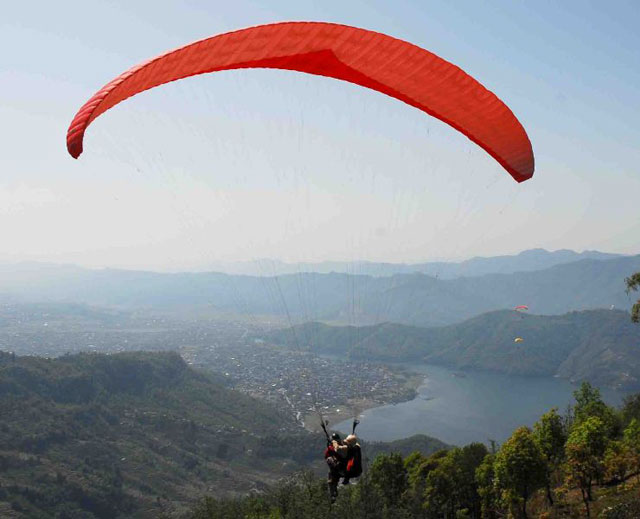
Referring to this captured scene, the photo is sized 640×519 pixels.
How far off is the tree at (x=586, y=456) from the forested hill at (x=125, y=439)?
235 ft

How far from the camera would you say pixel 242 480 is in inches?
3910

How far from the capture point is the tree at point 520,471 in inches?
961

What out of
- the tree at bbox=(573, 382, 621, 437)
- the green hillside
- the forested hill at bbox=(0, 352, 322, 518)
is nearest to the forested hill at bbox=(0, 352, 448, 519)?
the forested hill at bbox=(0, 352, 322, 518)

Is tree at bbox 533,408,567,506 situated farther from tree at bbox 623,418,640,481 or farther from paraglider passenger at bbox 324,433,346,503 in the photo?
paraglider passenger at bbox 324,433,346,503

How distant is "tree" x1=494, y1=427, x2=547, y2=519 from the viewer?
24.4 meters

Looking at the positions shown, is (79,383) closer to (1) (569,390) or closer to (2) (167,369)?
(2) (167,369)

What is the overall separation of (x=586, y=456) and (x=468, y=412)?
14771 cm

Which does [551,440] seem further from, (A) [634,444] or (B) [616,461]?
(B) [616,461]

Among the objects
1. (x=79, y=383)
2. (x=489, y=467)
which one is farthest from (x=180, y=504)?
(x=489, y=467)

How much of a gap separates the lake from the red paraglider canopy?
132m

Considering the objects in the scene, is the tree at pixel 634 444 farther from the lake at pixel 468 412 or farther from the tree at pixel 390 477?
the lake at pixel 468 412

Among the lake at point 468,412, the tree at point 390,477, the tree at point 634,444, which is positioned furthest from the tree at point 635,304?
the lake at point 468,412

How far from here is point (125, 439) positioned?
109625mm

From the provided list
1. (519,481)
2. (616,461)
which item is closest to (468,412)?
(519,481)
